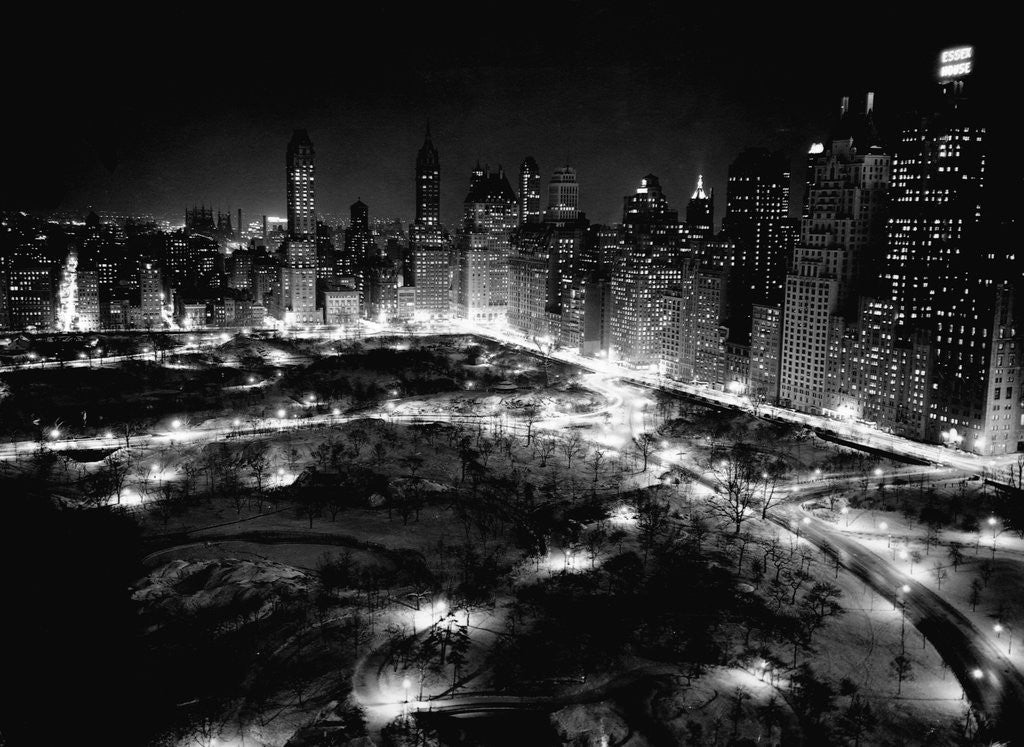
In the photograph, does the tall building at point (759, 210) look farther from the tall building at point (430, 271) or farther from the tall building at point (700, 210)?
the tall building at point (430, 271)

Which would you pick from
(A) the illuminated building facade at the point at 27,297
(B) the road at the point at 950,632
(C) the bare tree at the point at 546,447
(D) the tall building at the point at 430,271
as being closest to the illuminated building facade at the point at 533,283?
(D) the tall building at the point at 430,271

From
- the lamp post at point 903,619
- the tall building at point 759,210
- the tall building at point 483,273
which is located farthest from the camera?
the tall building at point 483,273

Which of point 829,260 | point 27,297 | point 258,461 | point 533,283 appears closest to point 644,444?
point 829,260

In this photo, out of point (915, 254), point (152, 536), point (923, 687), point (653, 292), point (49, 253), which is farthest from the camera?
point (49, 253)

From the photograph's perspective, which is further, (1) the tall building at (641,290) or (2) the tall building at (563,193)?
(2) the tall building at (563,193)

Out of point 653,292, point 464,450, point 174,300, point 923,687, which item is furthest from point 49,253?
point 923,687

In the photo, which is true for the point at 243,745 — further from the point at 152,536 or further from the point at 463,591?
the point at 152,536

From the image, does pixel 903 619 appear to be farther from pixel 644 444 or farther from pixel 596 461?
pixel 644 444
